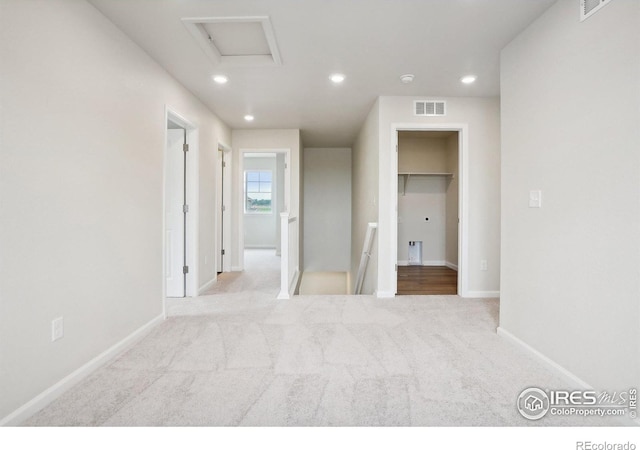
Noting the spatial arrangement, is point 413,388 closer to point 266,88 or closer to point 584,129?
point 584,129

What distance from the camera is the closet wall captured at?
20.8 ft

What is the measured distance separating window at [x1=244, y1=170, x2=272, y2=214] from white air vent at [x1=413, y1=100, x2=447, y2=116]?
6.67 meters

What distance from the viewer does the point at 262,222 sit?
32.5 ft

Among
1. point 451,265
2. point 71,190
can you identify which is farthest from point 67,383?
point 451,265

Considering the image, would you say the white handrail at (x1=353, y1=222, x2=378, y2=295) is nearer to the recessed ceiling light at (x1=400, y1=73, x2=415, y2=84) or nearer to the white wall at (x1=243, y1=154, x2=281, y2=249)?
the recessed ceiling light at (x1=400, y1=73, x2=415, y2=84)

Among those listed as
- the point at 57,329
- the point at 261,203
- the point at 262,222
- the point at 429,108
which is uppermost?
the point at 429,108

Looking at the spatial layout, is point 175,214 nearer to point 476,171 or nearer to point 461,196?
point 461,196

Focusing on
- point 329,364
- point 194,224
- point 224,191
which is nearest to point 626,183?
point 329,364

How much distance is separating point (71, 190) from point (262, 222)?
7.93 m

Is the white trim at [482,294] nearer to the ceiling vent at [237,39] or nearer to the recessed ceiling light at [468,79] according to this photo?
the recessed ceiling light at [468,79]

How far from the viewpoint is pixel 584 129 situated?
6.16 ft

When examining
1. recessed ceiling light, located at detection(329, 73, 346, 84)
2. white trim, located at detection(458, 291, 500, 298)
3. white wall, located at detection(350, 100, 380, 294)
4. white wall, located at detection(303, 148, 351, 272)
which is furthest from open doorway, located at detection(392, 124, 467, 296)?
recessed ceiling light, located at detection(329, 73, 346, 84)

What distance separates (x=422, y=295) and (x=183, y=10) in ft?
12.1
